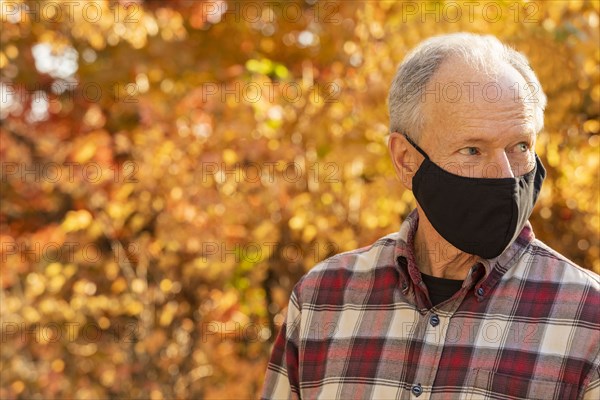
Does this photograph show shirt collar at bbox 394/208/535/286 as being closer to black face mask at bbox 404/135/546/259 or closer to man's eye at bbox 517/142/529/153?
black face mask at bbox 404/135/546/259

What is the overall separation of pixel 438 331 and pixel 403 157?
45 cm

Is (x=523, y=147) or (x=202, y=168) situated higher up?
(x=523, y=147)

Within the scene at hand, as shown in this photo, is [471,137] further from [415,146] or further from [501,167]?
[415,146]

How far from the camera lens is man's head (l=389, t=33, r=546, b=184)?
2.02 m

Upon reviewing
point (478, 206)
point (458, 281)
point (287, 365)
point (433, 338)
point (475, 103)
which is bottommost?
point (287, 365)

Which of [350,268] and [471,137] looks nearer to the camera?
[471,137]

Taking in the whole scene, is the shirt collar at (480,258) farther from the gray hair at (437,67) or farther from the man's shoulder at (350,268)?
the gray hair at (437,67)

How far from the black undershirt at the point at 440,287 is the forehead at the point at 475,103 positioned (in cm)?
32

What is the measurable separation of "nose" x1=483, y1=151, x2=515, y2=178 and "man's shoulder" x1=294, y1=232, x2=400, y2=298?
1.05ft

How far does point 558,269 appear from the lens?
203 centimetres

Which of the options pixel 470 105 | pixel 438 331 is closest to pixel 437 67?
pixel 470 105

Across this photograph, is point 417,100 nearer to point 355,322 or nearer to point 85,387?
point 355,322

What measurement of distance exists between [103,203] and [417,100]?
4.11 meters

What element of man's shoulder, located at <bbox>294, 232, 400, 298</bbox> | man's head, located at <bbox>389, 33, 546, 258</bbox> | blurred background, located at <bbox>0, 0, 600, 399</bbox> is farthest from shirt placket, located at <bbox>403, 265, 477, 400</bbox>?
blurred background, located at <bbox>0, 0, 600, 399</bbox>
